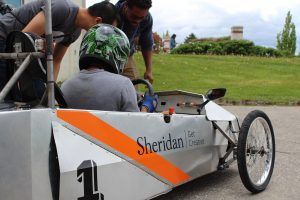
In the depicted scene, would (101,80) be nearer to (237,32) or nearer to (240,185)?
(240,185)

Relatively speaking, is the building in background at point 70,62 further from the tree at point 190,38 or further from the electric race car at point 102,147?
the tree at point 190,38

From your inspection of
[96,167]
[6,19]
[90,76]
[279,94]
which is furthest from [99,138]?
[279,94]

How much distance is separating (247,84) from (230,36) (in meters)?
22.6

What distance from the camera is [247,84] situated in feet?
49.8

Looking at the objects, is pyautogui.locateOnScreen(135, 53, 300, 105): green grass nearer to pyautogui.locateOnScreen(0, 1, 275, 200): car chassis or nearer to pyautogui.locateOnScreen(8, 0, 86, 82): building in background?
pyautogui.locateOnScreen(8, 0, 86, 82): building in background

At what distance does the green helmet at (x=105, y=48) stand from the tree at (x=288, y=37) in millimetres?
34591

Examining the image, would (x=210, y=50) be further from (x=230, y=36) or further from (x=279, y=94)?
(x=279, y=94)

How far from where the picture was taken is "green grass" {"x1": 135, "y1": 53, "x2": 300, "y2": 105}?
12281 millimetres

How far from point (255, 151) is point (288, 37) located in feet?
111

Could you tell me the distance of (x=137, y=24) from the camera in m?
4.91

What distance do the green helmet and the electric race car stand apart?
1.24 ft

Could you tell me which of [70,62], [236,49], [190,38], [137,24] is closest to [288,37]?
[236,49]

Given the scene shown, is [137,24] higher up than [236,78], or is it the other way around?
[137,24]

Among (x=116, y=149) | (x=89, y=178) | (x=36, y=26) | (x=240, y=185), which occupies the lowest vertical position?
(x=240, y=185)
